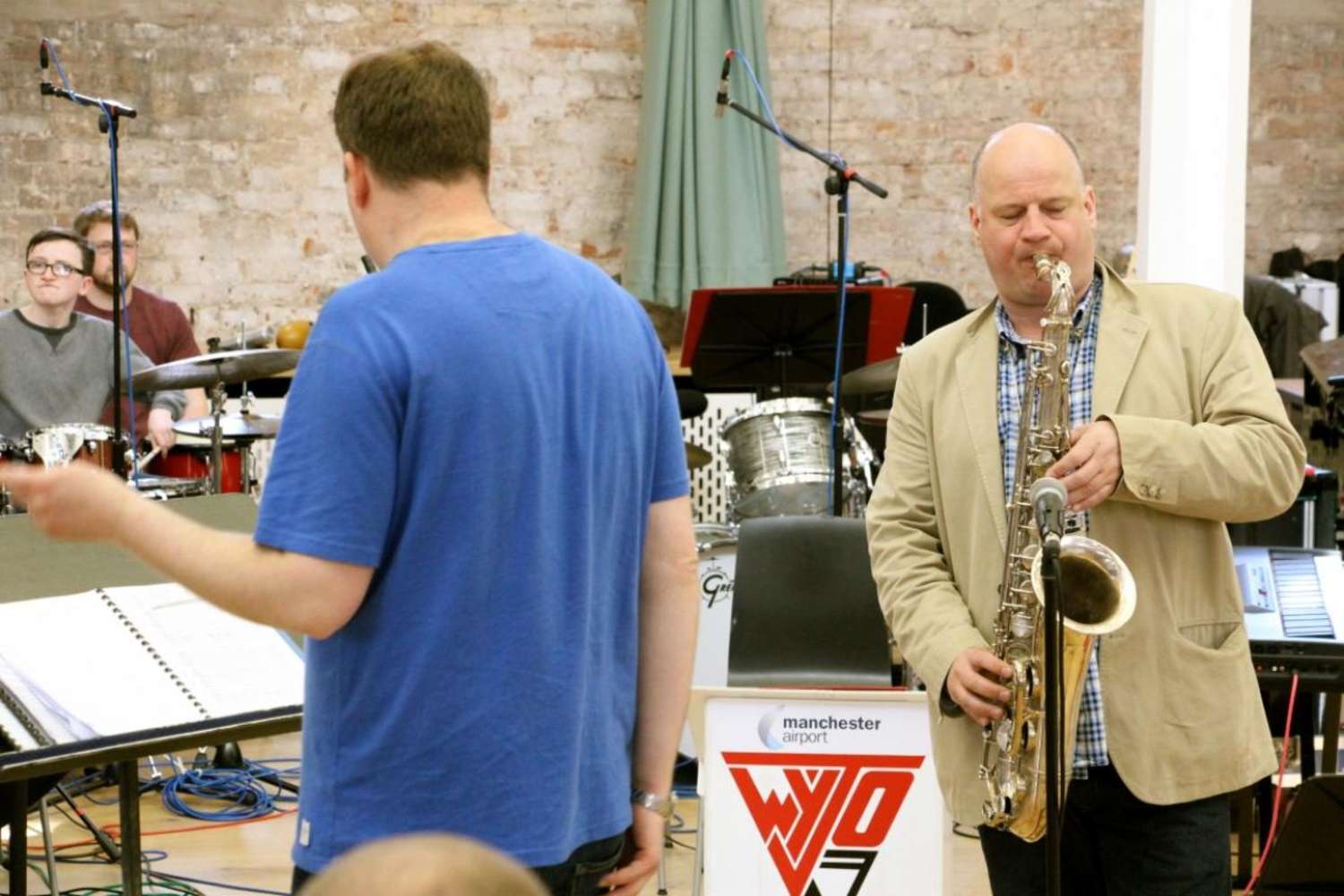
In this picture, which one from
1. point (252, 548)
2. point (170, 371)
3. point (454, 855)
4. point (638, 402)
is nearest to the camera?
point (454, 855)

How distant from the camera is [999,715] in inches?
98.0

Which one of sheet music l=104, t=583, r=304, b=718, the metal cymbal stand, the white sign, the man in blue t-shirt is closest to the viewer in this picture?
the man in blue t-shirt

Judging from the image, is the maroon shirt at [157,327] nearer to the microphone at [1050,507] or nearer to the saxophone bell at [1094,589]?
the saxophone bell at [1094,589]

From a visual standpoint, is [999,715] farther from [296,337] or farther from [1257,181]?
[1257,181]

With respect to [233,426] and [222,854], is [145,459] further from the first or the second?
[222,854]

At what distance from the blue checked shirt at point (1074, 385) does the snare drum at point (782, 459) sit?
11.0ft

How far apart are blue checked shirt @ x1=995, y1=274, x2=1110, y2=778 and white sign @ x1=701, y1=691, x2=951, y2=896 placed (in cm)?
108

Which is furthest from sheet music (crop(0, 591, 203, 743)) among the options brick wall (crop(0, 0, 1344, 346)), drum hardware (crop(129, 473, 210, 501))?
brick wall (crop(0, 0, 1344, 346))

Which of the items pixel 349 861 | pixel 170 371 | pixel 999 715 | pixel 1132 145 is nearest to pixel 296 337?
pixel 170 371

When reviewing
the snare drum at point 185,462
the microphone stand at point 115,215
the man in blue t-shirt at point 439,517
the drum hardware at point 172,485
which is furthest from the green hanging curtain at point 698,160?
the man in blue t-shirt at point 439,517

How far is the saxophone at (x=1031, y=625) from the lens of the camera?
2436 mm

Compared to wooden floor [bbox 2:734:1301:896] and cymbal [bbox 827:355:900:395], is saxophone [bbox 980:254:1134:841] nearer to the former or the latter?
wooden floor [bbox 2:734:1301:896]

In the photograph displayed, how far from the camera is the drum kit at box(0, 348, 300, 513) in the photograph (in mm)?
→ 5328

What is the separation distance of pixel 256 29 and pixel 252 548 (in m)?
7.05
